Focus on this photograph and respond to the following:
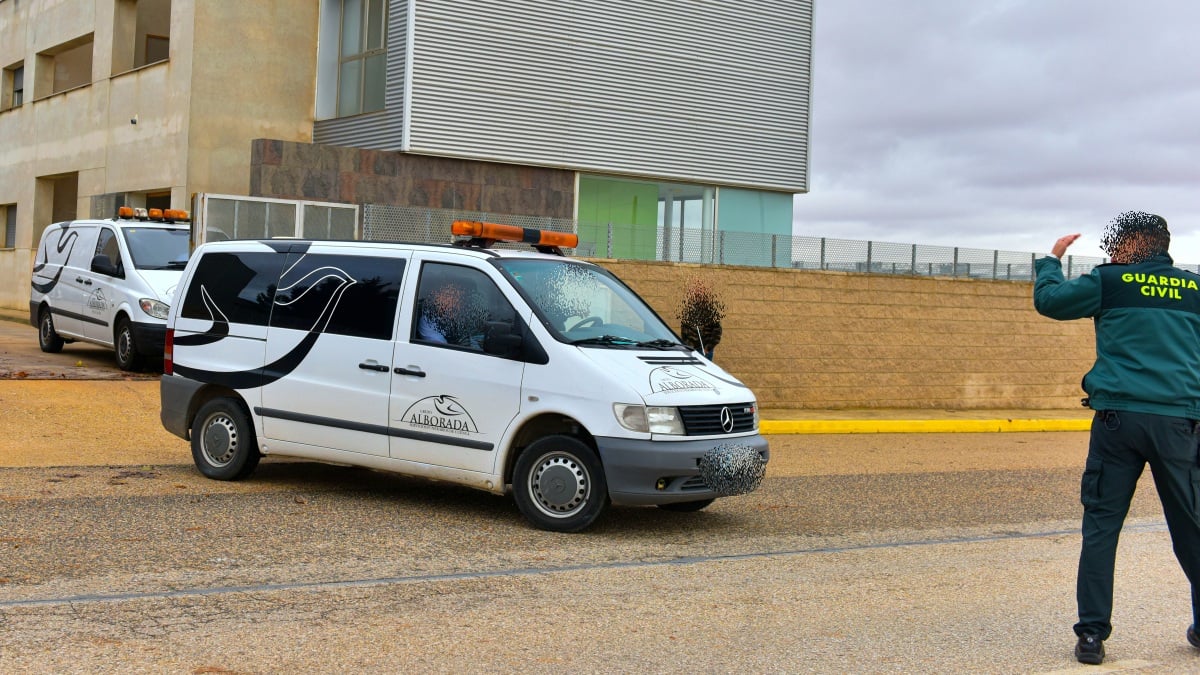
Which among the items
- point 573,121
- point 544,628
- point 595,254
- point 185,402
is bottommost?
point 544,628

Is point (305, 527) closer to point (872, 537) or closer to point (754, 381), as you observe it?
point (872, 537)

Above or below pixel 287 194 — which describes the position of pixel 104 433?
below

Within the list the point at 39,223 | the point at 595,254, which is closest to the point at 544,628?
the point at 595,254

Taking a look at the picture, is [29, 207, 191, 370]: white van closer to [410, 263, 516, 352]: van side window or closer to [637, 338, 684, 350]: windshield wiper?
[410, 263, 516, 352]: van side window

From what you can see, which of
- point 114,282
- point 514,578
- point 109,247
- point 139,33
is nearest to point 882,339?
point 114,282

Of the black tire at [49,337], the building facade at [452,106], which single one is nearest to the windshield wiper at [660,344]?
the black tire at [49,337]

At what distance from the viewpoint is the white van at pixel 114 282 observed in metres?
16.3

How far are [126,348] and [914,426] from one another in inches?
426

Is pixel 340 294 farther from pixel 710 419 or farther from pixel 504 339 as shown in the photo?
pixel 710 419

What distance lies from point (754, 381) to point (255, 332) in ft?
34.0

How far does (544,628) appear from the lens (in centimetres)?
604

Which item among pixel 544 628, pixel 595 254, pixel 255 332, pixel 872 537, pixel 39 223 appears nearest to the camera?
pixel 544 628

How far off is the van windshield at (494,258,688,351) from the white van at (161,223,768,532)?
0.05ft

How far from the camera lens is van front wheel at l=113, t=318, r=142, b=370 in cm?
1650
